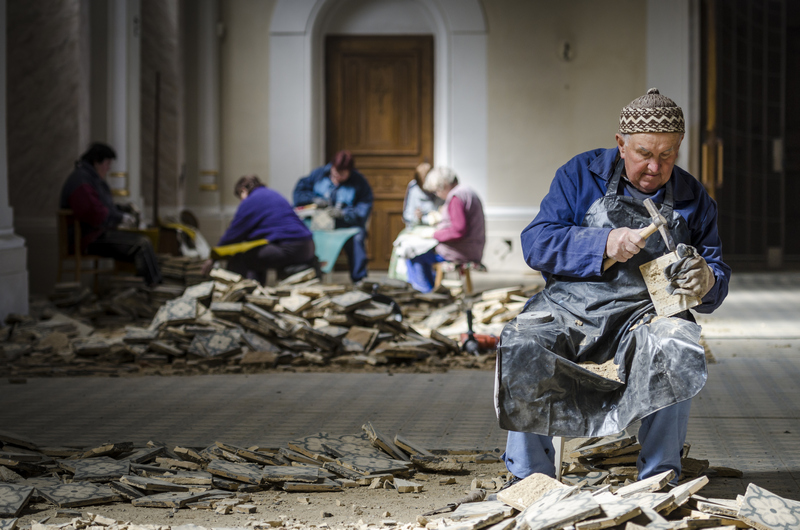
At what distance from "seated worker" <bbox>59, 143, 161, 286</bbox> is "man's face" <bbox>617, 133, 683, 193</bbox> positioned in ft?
21.7

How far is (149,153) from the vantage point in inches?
534

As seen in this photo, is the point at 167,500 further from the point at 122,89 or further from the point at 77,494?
the point at 122,89

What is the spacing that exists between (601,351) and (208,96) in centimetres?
1072

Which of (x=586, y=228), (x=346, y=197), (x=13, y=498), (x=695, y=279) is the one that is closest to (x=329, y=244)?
(x=346, y=197)

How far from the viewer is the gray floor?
4.07 m

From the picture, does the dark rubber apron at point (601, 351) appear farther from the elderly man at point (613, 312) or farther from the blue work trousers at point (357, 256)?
the blue work trousers at point (357, 256)

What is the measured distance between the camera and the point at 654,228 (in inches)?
114

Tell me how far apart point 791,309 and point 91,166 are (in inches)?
271

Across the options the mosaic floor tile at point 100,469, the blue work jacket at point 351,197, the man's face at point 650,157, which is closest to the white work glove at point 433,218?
the blue work jacket at point 351,197

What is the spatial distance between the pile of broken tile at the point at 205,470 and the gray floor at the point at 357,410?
0.93 feet

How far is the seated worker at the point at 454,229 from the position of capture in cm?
862

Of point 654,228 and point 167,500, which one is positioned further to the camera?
point 167,500

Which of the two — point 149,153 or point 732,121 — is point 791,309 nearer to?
point 732,121

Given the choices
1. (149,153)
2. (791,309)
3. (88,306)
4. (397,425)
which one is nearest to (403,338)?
(397,425)
